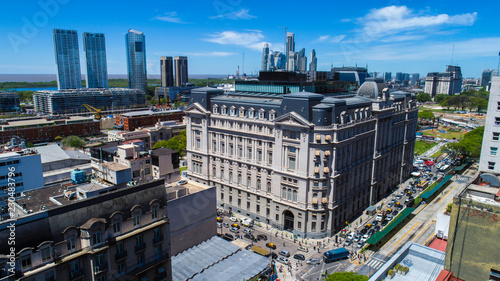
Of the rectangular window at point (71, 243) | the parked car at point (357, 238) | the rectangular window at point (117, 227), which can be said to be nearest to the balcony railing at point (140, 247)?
the rectangular window at point (117, 227)

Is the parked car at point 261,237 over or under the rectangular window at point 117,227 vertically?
under

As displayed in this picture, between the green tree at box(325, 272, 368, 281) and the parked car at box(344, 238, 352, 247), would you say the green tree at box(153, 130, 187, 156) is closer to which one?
A: the parked car at box(344, 238, 352, 247)

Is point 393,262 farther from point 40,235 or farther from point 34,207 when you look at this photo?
point 34,207

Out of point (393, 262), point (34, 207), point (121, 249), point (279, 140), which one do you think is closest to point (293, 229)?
point (279, 140)

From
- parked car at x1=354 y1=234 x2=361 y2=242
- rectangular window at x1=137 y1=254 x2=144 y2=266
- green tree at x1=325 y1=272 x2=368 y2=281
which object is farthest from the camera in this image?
parked car at x1=354 y1=234 x2=361 y2=242

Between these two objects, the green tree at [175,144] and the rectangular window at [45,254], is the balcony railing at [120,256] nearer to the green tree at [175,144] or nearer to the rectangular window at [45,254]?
the rectangular window at [45,254]

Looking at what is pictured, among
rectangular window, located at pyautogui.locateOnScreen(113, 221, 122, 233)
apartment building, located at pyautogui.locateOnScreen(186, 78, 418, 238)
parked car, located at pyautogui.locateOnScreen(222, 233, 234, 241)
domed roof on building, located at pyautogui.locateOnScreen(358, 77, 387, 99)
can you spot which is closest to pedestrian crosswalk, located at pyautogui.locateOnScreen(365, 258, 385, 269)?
apartment building, located at pyautogui.locateOnScreen(186, 78, 418, 238)
